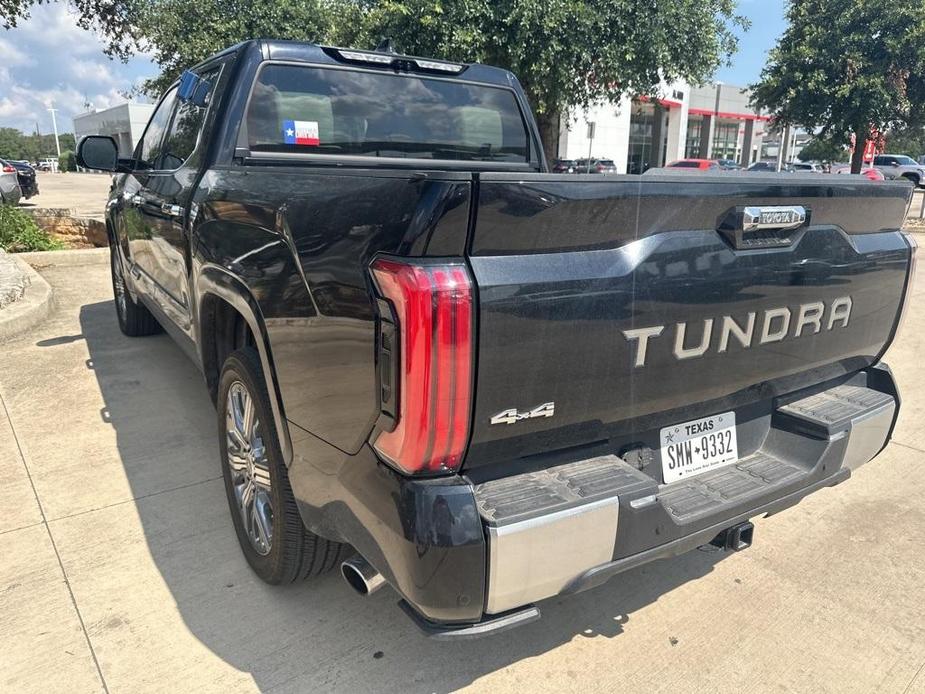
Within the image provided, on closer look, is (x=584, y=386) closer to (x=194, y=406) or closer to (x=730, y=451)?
(x=730, y=451)

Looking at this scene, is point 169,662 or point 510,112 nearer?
point 169,662

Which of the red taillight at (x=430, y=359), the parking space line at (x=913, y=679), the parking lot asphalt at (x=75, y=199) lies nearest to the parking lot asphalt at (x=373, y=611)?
the parking space line at (x=913, y=679)

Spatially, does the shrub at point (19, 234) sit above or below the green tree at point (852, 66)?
below

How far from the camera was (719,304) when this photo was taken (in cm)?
200

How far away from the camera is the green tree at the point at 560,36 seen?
10.8 m

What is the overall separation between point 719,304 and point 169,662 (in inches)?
81.1

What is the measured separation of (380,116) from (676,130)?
161ft

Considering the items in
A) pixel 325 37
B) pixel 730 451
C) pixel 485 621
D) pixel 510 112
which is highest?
pixel 325 37

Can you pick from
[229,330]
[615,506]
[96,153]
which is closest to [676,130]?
[96,153]

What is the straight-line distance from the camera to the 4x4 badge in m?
1.72

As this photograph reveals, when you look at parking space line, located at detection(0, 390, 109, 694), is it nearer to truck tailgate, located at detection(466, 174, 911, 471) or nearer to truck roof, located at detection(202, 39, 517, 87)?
truck tailgate, located at detection(466, 174, 911, 471)

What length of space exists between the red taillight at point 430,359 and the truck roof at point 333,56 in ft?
7.21

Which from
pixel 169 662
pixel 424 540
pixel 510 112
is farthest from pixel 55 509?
pixel 510 112

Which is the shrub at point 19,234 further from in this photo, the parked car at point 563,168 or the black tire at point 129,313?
the parked car at point 563,168
